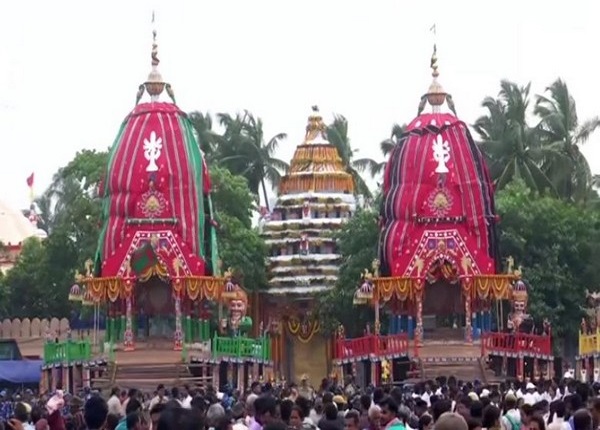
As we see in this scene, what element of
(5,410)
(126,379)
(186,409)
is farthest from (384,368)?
(186,409)

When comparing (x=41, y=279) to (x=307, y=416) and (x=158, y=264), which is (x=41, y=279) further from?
(x=307, y=416)

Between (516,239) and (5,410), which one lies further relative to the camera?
(516,239)

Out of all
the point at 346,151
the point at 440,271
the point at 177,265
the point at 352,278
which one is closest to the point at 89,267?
the point at 177,265

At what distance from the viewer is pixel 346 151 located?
74.2 meters

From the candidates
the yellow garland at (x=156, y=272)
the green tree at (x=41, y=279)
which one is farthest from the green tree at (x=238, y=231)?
the yellow garland at (x=156, y=272)

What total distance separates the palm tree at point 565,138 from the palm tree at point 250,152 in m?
12.4

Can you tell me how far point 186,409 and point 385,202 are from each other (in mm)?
43797

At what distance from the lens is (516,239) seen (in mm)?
56344

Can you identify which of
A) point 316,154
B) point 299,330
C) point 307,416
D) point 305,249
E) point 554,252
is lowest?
point 307,416

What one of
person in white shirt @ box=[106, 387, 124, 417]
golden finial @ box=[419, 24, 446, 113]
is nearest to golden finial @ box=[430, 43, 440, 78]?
golden finial @ box=[419, 24, 446, 113]

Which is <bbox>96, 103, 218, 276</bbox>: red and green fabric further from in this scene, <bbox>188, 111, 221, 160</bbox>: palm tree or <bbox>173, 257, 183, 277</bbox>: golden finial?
<bbox>188, 111, 221, 160</bbox>: palm tree

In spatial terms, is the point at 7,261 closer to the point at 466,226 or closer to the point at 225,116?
the point at 225,116

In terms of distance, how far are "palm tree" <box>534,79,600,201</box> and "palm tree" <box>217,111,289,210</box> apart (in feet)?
40.6

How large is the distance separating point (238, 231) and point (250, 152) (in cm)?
1333
